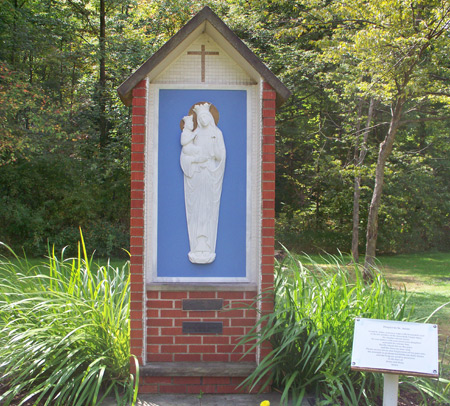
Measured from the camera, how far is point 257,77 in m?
4.34

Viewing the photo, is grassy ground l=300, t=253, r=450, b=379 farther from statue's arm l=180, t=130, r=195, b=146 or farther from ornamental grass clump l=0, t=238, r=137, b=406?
ornamental grass clump l=0, t=238, r=137, b=406

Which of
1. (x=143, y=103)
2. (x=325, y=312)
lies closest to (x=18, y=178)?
(x=143, y=103)

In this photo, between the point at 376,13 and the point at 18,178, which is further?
the point at 18,178

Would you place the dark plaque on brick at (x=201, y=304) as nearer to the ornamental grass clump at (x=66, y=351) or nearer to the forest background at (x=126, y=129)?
the ornamental grass clump at (x=66, y=351)

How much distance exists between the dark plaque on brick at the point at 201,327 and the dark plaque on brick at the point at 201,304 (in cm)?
12

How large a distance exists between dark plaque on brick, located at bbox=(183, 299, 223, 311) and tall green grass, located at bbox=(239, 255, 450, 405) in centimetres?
38

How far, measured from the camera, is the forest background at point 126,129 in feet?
45.3

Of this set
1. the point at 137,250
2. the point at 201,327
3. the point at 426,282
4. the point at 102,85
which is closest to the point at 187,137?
the point at 137,250

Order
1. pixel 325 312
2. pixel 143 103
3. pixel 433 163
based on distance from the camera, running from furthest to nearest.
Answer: pixel 433 163 < pixel 143 103 < pixel 325 312

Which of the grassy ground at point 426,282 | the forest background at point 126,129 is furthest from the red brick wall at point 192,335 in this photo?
the forest background at point 126,129

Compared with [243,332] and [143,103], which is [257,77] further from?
[243,332]

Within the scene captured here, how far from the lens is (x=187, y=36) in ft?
13.7

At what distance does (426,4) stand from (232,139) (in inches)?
241

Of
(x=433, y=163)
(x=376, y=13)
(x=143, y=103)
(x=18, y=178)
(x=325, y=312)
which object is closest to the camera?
(x=325, y=312)
